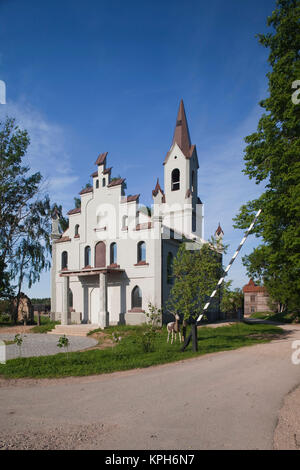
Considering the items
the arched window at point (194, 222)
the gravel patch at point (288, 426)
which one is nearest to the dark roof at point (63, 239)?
the arched window at point (194, 222)

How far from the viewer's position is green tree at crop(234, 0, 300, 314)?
13591 millimetres

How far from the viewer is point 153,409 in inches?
248

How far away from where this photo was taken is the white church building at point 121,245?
23688 millimetres

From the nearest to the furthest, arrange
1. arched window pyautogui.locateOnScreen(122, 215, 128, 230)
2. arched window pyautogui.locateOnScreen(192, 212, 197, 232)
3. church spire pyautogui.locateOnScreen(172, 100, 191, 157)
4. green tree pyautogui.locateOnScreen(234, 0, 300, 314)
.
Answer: green tree pyautogui.locateOnScreen(234, 0, 300, 314), arched window pyautogui.locateOnScreen(122, 215, 128, 230), arched window pyautogui.locateOnScreen(192, 212, 197, 232), church spire pyautogui.locateOnScreen(172, 100, 191, 157)

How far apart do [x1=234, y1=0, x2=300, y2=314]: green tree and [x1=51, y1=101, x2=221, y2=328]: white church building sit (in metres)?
9.40

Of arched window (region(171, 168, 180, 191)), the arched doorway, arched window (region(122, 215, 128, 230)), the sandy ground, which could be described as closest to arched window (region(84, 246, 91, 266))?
the arched doorway

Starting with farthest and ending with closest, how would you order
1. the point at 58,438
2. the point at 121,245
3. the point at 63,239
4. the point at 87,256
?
the point at 63,239 < the point at 87,256 < the point at 121,245 < the point at 58,438

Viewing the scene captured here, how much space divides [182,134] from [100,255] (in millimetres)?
14951

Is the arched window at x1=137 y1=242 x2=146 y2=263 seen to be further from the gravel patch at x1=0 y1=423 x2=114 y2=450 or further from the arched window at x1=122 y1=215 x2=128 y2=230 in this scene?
the gravel patch at x1=0 y1=423 x2=114 y2=450

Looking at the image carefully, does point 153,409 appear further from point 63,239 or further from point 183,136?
point 183,136

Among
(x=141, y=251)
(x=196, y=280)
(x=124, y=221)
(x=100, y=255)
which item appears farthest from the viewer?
(x=100, y=255)

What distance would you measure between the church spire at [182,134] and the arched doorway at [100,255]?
1198 centimetres

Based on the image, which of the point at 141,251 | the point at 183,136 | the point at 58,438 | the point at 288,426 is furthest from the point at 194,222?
the point at 58,438

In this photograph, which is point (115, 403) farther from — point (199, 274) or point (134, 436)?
point (199, 274)
